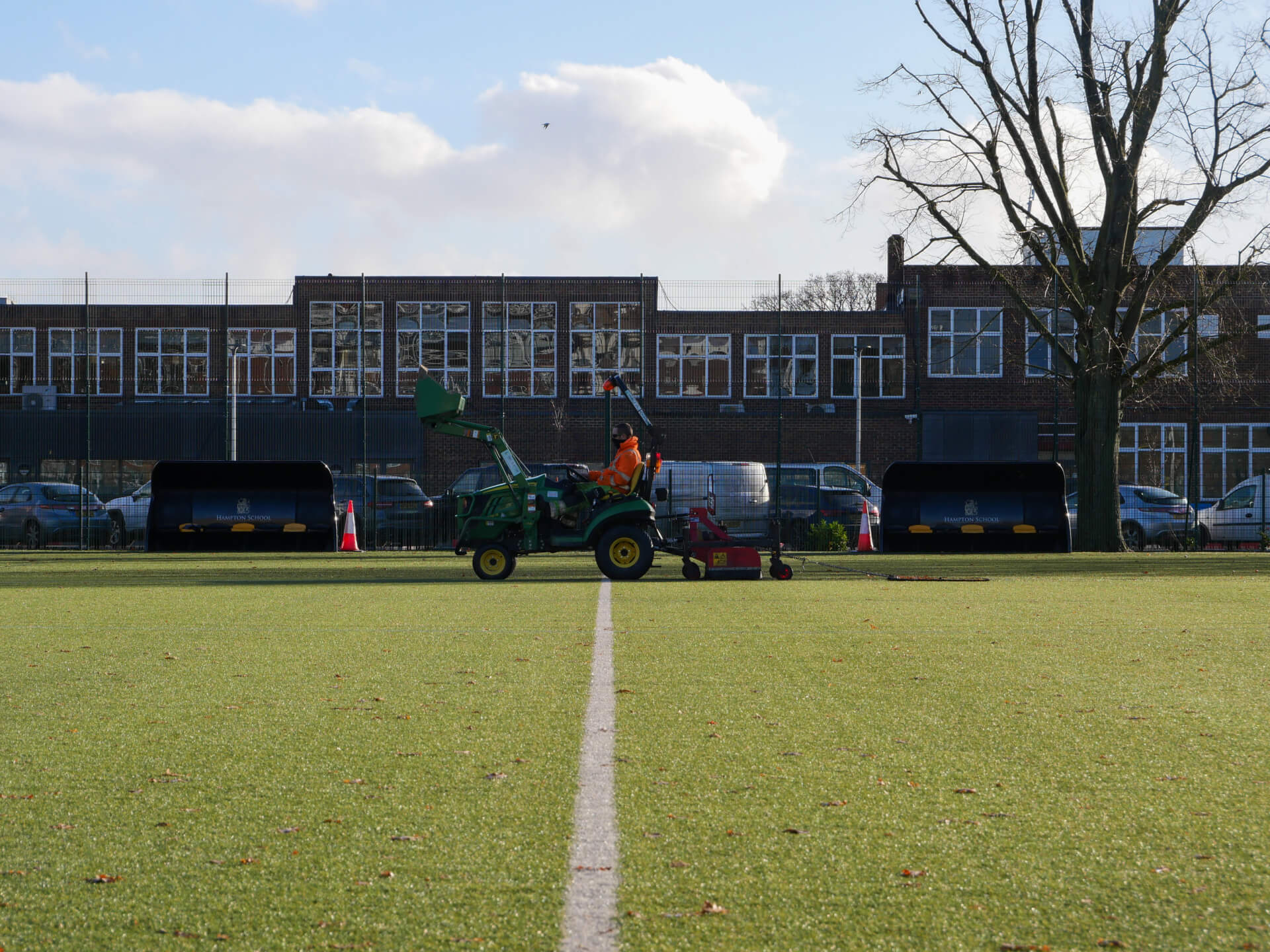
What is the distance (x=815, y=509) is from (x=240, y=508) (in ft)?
37.7

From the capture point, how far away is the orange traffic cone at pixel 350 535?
80.7ft

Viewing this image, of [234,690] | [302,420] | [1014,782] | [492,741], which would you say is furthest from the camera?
[302,420]

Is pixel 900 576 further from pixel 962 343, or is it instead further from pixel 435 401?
pixel 962 343

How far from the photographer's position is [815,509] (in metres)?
26.8

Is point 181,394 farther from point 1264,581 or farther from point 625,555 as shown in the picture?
point 1264,581

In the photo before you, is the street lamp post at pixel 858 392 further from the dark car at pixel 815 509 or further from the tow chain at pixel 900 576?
the tow chain at pixel 900 576

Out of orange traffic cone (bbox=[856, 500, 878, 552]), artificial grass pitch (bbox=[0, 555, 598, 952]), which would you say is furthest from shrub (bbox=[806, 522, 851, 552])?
artificial grass pitch (bbox=[0, 555, 598, 952])

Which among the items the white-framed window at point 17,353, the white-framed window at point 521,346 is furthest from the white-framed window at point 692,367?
the white-framed window at point 17,353

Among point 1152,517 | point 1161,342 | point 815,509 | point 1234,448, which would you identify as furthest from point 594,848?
point 1234,448

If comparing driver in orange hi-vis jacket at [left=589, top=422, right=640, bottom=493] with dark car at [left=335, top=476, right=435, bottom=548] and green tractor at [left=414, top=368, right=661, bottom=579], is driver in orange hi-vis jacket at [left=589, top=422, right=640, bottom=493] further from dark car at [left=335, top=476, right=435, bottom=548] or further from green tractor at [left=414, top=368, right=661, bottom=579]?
dark car at [left=335, top=476, right=435, bottom=548]

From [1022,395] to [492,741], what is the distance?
43293 mm

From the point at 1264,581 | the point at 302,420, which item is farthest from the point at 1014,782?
the point at 302,420

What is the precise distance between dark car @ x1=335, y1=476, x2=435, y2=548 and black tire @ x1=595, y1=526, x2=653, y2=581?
10.8 metres

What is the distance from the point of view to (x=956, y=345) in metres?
45.6
